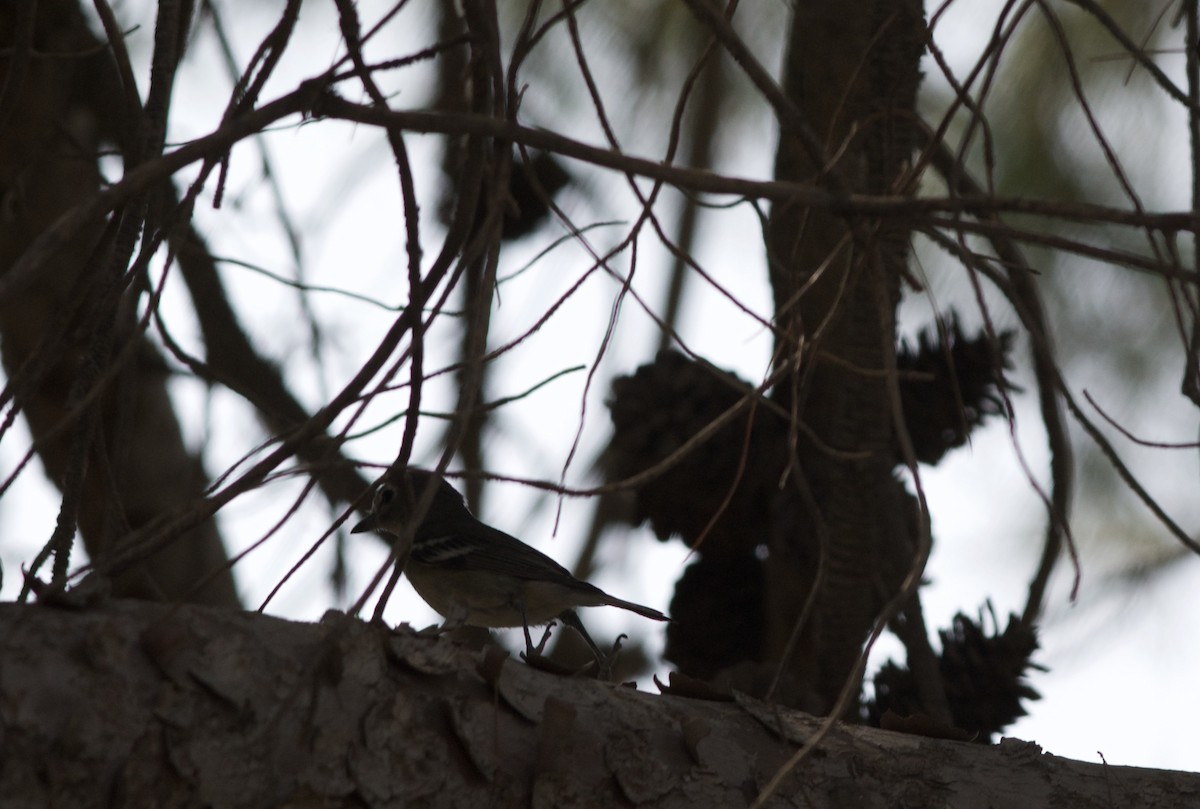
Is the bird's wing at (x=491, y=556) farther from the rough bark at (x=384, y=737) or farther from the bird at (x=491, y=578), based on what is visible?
the rough bark at (x=384, y=737)

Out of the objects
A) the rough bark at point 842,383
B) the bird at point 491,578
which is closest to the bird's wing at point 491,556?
the bird at point 491,578

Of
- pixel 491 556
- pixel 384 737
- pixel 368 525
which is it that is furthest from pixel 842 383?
pixel 368 525

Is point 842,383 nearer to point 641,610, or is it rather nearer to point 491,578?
point 641,610

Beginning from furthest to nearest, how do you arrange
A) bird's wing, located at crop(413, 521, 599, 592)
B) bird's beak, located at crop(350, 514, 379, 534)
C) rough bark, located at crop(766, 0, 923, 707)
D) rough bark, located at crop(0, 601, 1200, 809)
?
bird's beak, located at crop(350, 514, 379, 534), bird's wing, located at crop(413, 521, 599, 592), rough bark, located at crop(766, 0, 923, 707), rough bark, located at crop(0, 601, 1200, 809)

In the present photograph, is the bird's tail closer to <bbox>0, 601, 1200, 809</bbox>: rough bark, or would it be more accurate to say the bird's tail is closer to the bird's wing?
the bird's wing

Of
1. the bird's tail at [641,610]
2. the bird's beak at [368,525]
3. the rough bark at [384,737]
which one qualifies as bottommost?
the rough bark at [384,737]

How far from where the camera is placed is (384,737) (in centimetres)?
134

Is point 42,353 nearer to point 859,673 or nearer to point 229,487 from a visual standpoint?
point 229,487

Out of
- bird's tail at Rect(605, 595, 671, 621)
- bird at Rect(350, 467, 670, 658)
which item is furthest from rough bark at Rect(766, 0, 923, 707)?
bird at Rect(350, 467, 670, 658)

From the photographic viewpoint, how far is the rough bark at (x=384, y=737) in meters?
1.18

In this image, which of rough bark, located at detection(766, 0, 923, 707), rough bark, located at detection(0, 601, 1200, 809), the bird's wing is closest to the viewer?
rough bark, located at detection(0, 601, 1200, 809)

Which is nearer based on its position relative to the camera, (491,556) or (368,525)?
(491,556)

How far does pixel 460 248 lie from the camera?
153 cm

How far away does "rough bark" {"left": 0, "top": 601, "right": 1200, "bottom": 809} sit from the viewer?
1178 mm
